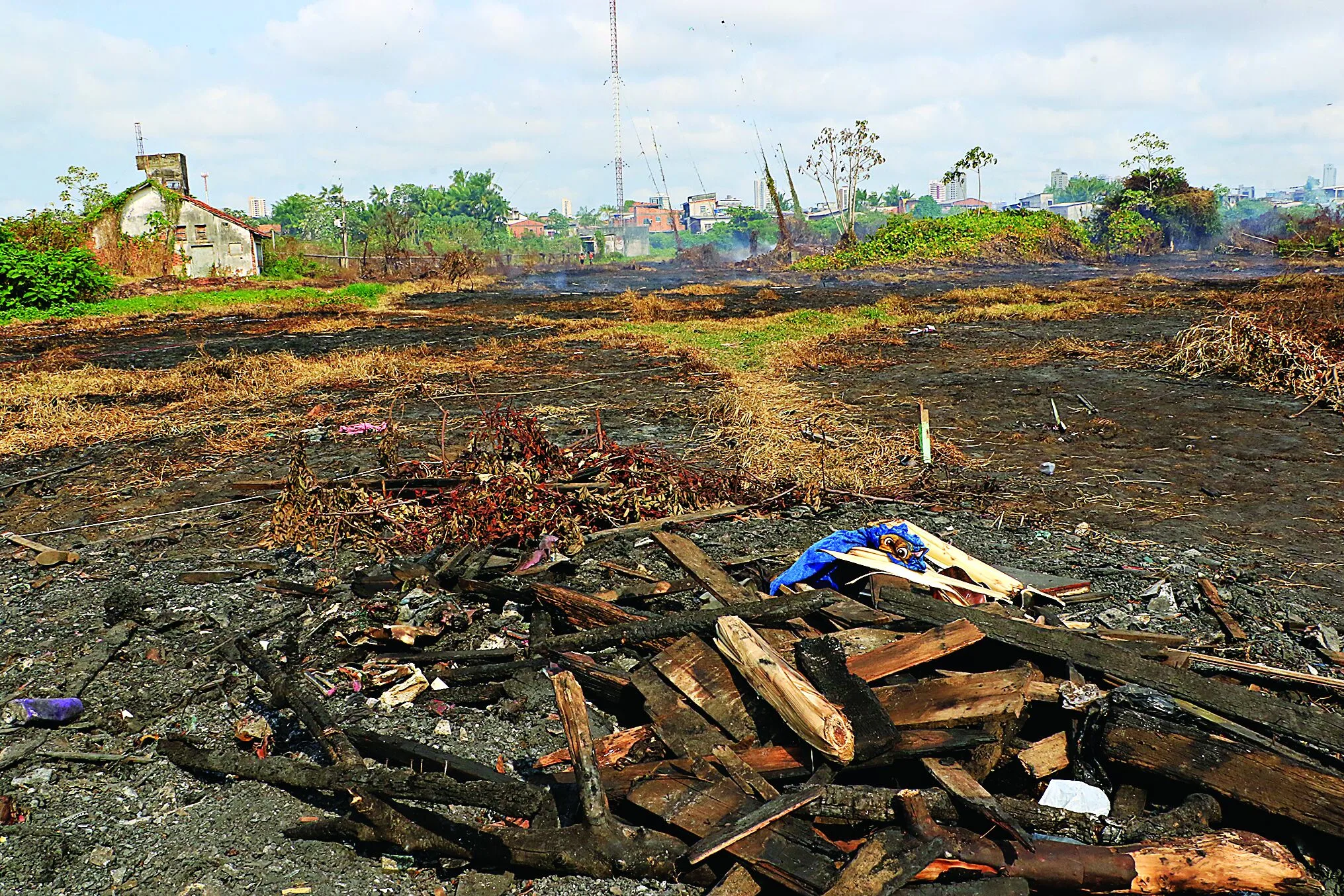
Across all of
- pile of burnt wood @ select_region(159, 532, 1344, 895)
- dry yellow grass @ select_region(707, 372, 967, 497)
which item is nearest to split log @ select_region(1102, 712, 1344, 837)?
pile of burnt wood @ select_region(159, 532, 1344, 895)

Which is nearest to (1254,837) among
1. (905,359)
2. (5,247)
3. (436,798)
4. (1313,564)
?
(436,798)

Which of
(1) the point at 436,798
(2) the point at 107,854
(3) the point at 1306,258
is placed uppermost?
(3) the point at 1306,258

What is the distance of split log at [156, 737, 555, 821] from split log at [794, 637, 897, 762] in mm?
951

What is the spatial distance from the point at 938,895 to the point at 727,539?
323 cm

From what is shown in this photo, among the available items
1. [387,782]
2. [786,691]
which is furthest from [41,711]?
[786,691]

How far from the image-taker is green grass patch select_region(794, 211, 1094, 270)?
43938 mm

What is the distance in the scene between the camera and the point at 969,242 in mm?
44781

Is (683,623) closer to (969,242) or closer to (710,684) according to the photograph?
(710,684)

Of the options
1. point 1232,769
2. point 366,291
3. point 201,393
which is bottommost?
point 1232,769

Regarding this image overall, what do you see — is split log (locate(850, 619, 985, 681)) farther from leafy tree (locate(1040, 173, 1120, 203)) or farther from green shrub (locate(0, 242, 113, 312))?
leafy tree (locate(1040, 173, 1120, 203))

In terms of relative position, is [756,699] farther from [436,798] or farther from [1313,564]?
[1313,564]

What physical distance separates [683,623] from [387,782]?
123 centimetres

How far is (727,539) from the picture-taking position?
5.36 metres

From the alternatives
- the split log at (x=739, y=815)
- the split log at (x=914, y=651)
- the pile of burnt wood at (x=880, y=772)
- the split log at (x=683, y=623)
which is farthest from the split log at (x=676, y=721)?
the split log at (x=914, y=651)
